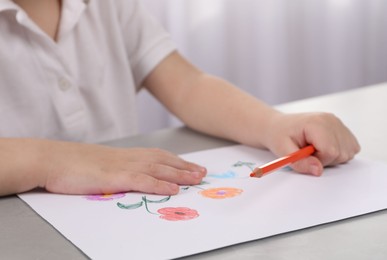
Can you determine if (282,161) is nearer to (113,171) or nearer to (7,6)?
(113,171)

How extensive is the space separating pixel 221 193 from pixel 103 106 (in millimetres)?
425

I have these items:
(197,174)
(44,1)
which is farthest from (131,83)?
(197,174)

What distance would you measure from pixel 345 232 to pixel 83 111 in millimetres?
511

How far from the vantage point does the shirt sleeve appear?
1.10 meters

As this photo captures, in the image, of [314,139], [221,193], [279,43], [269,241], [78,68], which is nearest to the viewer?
[269,241]

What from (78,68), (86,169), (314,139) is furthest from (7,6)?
(314,139)

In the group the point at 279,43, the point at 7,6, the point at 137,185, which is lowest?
the point at 279,43

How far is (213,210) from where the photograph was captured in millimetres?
651

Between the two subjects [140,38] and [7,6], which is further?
[140,38]

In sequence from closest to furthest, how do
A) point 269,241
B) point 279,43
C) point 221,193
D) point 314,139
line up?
point 269,241 < point 221,193 < point 314,139 < point 279,43

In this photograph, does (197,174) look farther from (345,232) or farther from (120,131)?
(120,131)

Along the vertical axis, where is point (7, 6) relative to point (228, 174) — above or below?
above

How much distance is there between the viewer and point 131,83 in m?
1.12

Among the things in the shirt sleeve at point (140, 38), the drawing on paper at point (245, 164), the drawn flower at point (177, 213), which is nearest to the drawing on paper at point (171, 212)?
the drawn flower at point (177, 213)
